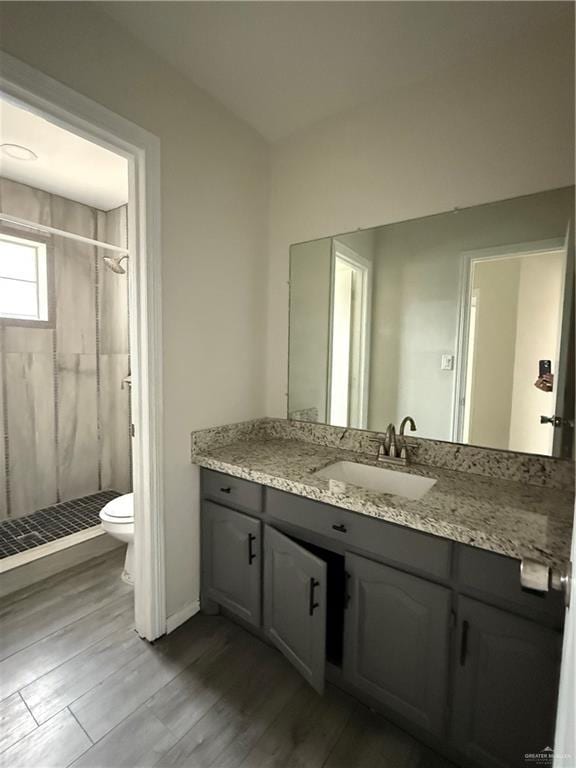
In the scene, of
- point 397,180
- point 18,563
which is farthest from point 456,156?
point 18,563

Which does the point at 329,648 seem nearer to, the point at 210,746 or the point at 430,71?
the point at 210,746

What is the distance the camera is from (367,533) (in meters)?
1.20

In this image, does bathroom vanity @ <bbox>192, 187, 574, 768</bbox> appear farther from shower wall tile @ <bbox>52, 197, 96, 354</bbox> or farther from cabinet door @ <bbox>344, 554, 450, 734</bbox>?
shower wall tile @ <bbox>52, 197, 96, 354</bbox>

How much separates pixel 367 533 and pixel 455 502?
307 millimetres

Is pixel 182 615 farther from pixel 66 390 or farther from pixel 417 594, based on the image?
pixel 66 390

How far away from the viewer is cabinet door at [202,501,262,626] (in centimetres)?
151

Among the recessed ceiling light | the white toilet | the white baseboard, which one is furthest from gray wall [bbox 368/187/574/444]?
the recessed ceiling light

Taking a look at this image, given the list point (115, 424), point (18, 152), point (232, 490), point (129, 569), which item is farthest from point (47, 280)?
point (232, 490)

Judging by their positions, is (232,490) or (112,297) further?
(112,297)

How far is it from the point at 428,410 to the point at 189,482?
1179 mm

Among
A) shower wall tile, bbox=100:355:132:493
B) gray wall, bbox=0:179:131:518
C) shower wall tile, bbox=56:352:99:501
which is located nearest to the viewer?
gray wall, bbox=0:179:131:518

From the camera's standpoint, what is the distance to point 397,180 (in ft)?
5.29

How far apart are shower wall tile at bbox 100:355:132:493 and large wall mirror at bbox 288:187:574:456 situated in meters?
1.78

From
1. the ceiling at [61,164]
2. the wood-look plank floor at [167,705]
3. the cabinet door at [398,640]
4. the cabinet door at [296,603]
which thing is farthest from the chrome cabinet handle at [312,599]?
the ceiling at [61,164]
